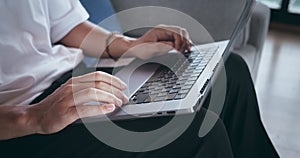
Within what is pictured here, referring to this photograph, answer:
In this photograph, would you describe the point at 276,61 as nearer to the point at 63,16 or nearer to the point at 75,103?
the point at 63,16

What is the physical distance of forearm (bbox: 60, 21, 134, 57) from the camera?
3.93ft

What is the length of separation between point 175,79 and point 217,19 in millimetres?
733

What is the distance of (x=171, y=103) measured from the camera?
80 centimetres

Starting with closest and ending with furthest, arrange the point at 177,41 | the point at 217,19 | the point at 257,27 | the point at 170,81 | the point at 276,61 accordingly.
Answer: the point at 170,81
the point at 177,41
the point at 217,19
the point at 257,27
the point at 276,61

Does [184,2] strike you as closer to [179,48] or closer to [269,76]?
[179,48]

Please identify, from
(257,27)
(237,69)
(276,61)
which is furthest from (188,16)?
(276,61)

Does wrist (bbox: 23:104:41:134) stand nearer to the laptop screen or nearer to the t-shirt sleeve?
the t-shirt sleeve

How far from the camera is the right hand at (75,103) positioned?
0.75 m

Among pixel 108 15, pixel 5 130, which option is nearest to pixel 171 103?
pixel 5 130

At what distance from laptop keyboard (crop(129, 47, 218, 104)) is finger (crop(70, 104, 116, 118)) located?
85 mm

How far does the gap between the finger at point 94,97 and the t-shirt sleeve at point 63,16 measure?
0.45 meters

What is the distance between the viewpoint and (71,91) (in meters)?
0.76

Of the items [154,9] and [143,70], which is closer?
[143,70]

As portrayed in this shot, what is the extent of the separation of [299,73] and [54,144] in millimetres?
1874
